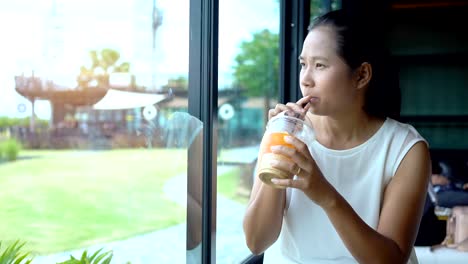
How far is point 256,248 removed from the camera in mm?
909

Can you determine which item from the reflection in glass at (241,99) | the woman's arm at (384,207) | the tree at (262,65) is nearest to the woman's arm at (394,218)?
the woman's arm at (384,207)

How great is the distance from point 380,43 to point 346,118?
139mm

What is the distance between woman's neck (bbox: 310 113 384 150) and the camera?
909 mm

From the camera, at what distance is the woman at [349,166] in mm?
801

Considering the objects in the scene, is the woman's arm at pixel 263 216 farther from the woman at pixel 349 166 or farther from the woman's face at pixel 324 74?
the woman's face at pixel 324 74

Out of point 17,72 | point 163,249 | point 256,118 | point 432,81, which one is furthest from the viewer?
point 432,81

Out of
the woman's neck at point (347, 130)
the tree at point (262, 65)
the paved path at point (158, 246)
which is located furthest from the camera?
the tree at point (262, 65)

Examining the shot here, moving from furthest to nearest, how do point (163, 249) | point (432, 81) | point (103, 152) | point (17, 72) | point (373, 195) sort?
1. point (432, 81)
2. point (163, 249)
3. point (103, 152)
4. point (17, 72)
5. point (373, 195)

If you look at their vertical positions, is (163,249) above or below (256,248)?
below

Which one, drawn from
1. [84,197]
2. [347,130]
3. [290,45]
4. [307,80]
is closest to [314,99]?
[307,80]

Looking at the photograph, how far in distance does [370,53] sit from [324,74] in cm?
12

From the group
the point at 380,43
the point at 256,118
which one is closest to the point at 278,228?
the point at 380,43

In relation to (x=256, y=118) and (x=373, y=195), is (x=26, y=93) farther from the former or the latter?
(x=256, y=118)

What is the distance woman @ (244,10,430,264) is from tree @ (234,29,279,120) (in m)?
1.59
